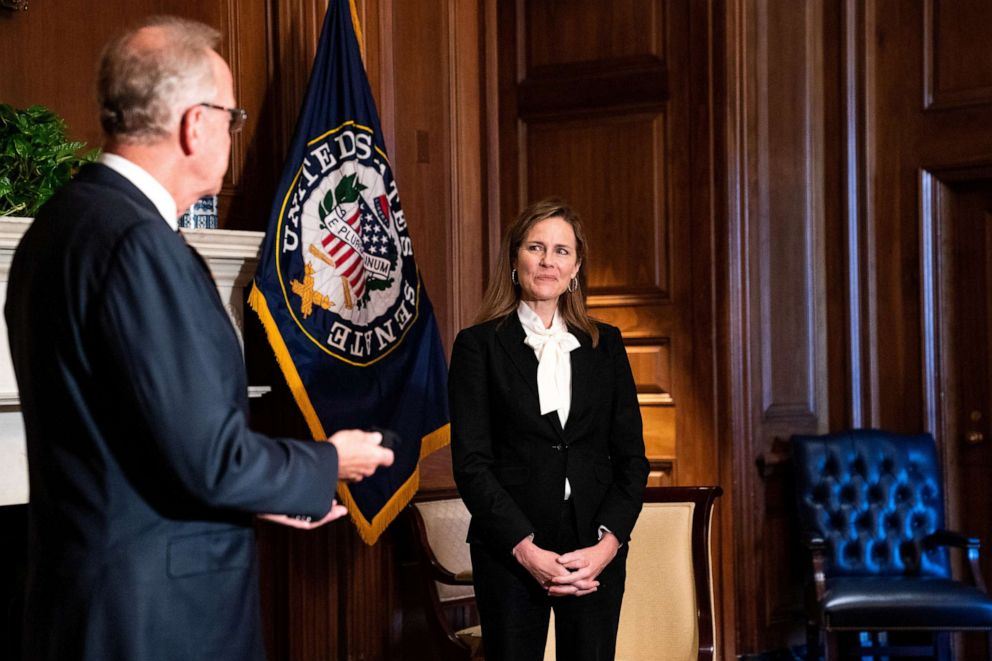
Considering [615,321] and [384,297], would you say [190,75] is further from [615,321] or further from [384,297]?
[615,321]

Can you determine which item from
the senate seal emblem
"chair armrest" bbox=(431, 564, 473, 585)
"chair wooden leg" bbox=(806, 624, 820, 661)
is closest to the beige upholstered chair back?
"chair armrest" bbox=(431, 564, 473, 585)

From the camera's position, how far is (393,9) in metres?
4.50

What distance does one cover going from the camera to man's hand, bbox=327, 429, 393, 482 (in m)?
1.71

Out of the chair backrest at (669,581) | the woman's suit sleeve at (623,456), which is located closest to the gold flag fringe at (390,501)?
the chair backrest at (669,581)

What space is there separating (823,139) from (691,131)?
0.68m

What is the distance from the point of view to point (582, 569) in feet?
8.75

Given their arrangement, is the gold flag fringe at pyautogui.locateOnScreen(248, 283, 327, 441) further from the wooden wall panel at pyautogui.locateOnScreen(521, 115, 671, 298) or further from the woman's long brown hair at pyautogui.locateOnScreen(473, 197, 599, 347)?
the wooden wall panel at pyautogui.locateOnScreen(521, 115, 671, 298)

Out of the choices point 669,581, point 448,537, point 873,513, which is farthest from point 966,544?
point 448,537

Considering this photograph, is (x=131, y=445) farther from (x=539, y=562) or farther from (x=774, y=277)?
(x=774, y=277)

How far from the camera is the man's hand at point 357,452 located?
171cm

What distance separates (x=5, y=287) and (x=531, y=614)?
1.62m

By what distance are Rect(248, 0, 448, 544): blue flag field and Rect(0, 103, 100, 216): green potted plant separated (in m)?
0.71

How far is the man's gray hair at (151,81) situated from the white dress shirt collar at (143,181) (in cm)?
3

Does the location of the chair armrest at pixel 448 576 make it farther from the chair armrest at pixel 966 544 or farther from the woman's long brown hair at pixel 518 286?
the chair armrest at pixel 966 544
